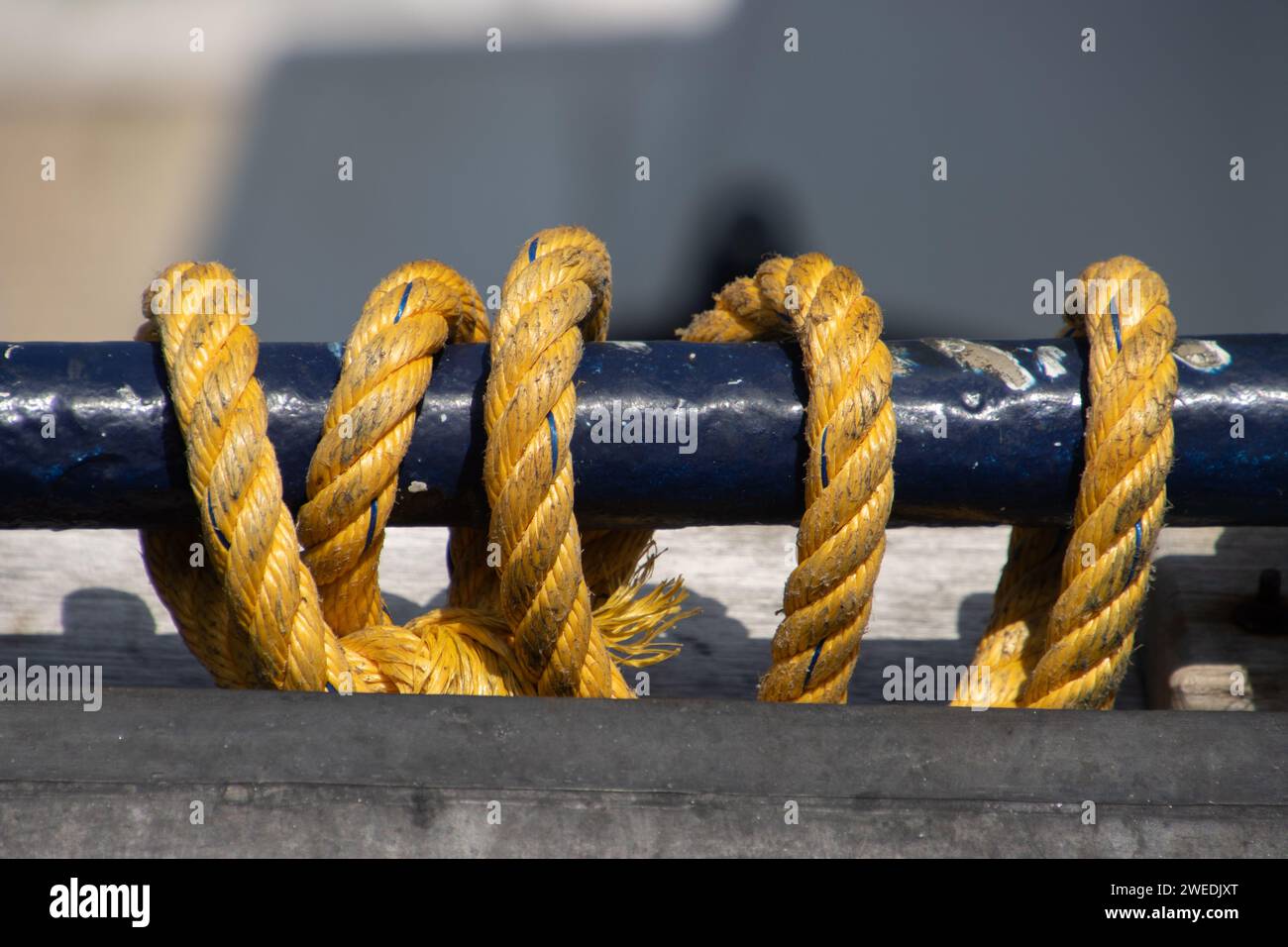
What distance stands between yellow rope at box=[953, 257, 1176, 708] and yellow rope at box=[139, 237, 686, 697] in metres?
0.39

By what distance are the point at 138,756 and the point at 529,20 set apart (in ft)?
9.30

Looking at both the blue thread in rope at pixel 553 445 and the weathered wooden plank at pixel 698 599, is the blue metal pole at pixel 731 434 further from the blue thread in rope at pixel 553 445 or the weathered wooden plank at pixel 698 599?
the weathered wooden plank at pixel 698 599

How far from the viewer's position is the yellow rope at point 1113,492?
3.65ft

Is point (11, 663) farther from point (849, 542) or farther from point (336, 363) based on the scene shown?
point (849, 542)

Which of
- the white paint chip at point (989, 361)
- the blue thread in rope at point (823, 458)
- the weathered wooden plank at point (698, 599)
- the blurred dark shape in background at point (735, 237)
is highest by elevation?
the blurred dark shape in background at point (735, 237)

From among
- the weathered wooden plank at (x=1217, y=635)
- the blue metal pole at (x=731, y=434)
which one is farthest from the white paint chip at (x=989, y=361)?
the weathered wooden plank at (x=1217, y=635)

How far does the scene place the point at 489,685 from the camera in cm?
120

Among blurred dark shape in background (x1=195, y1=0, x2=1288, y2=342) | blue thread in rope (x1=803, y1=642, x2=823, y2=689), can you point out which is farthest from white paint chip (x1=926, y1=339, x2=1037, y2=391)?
blurred dark shape in background (x1=195, y1=0, x2=1288, y2=342)

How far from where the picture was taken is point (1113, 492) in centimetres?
112

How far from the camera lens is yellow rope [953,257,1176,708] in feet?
3.65

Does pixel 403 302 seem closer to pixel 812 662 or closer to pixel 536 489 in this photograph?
pixel 536 489

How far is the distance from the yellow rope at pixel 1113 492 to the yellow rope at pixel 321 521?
388mm

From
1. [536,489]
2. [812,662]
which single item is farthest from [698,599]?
[536,489]

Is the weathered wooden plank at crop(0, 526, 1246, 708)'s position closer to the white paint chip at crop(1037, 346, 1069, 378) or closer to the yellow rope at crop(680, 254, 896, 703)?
the yellow rope at crop(680, 254, 896, 703)
